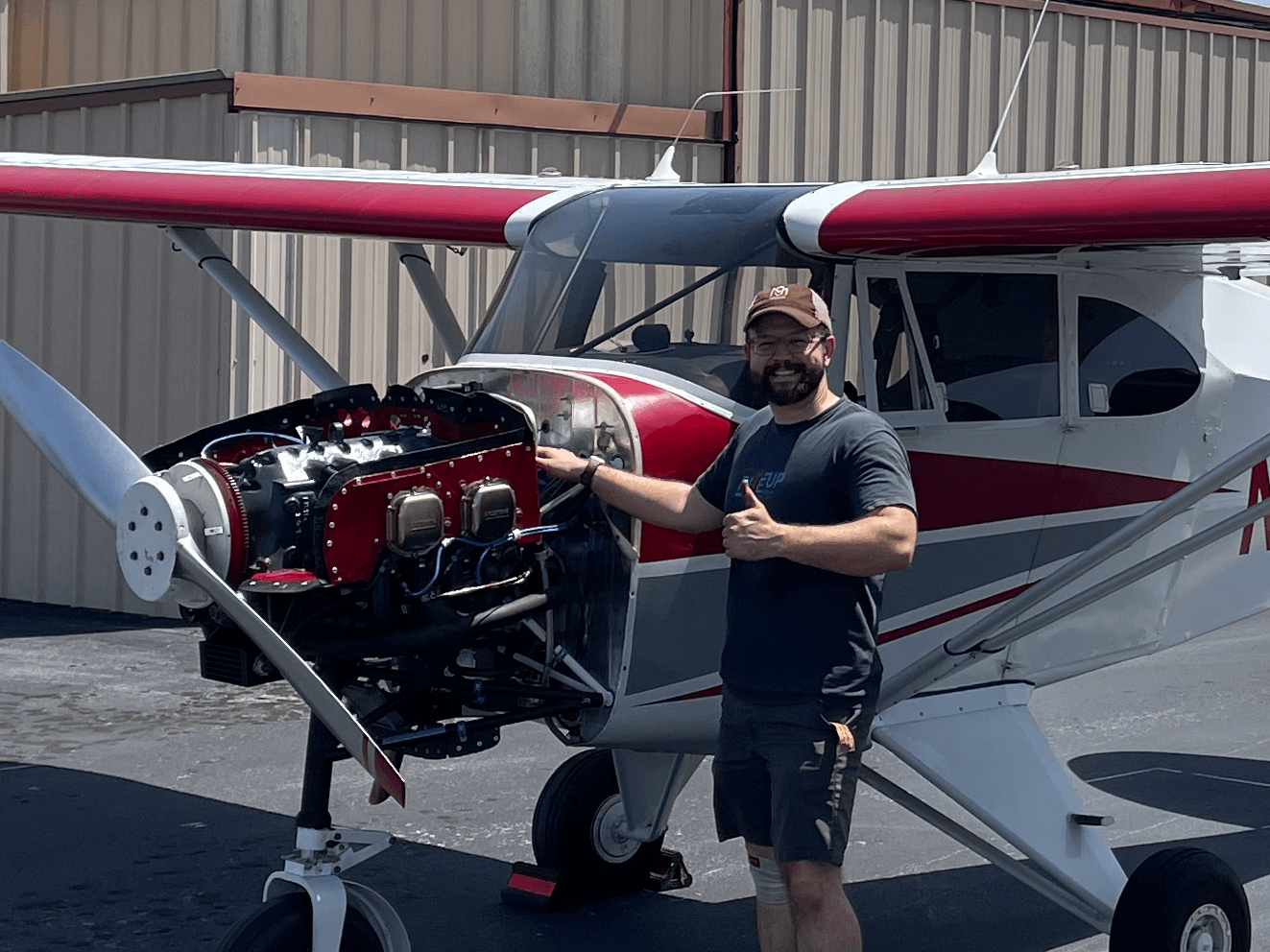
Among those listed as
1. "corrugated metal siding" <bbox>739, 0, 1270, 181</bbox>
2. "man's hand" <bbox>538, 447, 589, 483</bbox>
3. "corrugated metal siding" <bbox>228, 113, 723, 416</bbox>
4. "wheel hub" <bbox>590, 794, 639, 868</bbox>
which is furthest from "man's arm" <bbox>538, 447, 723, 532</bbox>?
"corrugated metal siding" <bbox>739, 0, 1270, 181</bbox>

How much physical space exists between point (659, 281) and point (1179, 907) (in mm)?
2199

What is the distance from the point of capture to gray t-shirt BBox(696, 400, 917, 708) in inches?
154

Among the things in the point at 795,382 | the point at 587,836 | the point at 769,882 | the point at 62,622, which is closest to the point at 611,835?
the point at 587,836

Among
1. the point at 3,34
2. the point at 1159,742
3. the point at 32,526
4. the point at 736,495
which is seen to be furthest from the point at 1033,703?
the point at 3,34

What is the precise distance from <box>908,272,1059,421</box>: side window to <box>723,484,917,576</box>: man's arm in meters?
1.15

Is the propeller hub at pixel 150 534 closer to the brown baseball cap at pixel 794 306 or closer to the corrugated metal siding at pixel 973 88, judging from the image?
the brown baseball cap at pixel 794 306

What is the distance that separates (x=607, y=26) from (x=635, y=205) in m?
8.07

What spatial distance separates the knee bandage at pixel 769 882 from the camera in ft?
13.5

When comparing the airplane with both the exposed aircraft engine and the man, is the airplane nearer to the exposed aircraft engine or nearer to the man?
the exposed aircraft engine

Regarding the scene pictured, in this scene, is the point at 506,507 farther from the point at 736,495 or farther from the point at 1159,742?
the point at 1159,742

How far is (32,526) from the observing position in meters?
12.7

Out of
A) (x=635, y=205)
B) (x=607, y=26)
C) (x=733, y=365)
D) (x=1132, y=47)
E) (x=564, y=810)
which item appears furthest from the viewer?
(x=1132, y=47)

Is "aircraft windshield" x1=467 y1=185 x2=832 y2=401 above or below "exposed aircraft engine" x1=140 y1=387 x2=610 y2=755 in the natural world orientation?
above

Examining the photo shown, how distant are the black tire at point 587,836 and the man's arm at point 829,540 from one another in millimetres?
2215
